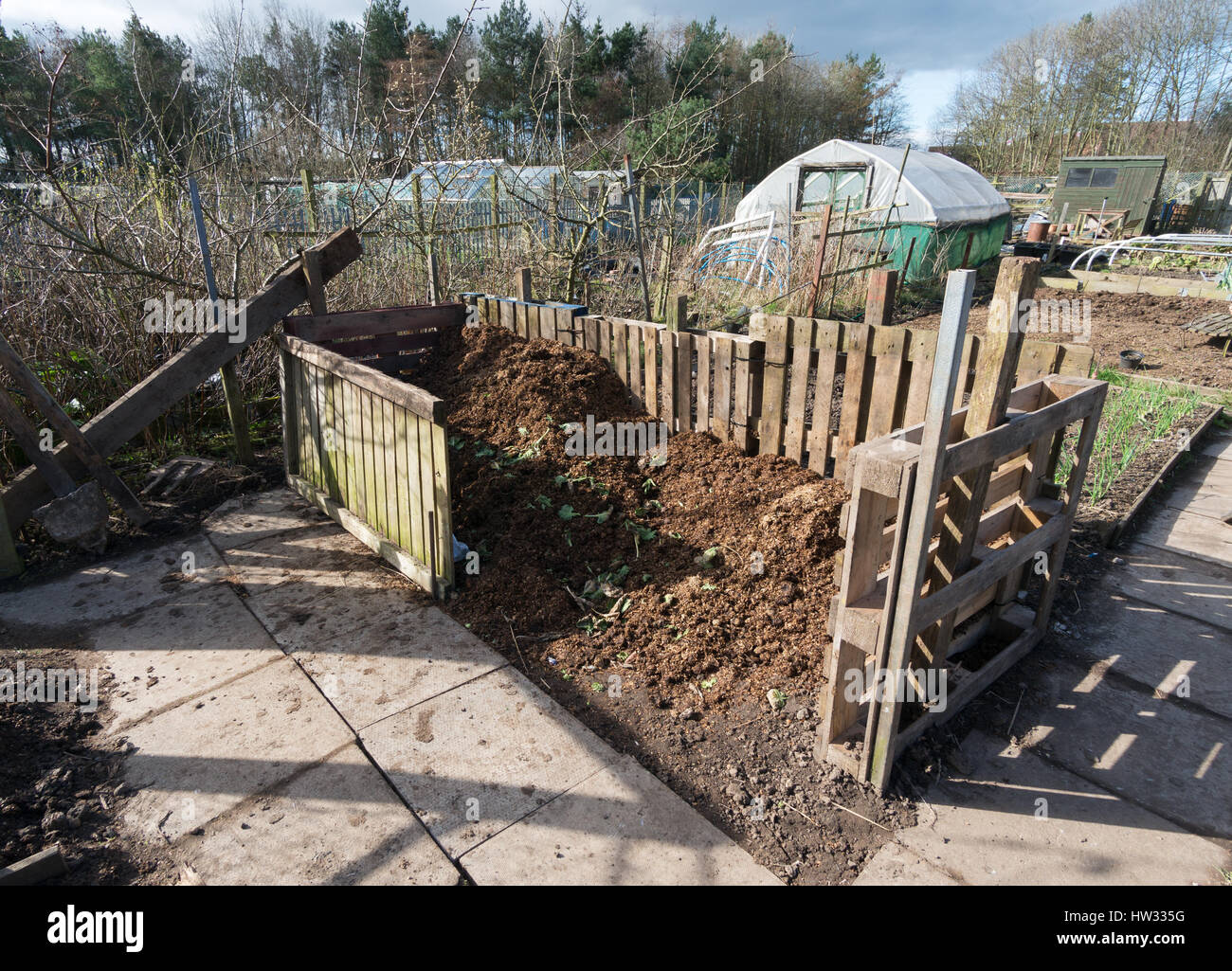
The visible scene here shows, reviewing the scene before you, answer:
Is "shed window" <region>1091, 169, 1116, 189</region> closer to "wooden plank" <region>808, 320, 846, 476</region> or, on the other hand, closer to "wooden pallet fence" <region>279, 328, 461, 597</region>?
"wooden plank" <region>808, 320, 846, 476</region>

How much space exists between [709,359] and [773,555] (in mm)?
1496

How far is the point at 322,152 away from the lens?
12.3m

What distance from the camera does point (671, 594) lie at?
3.67 m

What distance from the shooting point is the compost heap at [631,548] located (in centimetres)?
335

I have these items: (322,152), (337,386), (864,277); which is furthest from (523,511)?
(322,152)

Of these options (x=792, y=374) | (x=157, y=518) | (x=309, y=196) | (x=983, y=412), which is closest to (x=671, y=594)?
(x=792, y=374)

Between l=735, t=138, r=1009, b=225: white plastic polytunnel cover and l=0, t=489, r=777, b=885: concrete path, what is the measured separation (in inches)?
540

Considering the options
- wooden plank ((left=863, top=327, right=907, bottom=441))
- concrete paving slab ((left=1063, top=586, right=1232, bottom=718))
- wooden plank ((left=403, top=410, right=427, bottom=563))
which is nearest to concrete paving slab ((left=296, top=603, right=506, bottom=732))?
wooden plank ((left=403, top=410, right=427, bottom=563))

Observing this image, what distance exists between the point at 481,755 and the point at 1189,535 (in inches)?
192

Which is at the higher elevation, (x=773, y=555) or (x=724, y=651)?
(x=773, y=555)

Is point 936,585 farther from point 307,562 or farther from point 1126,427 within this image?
point 1126,427
